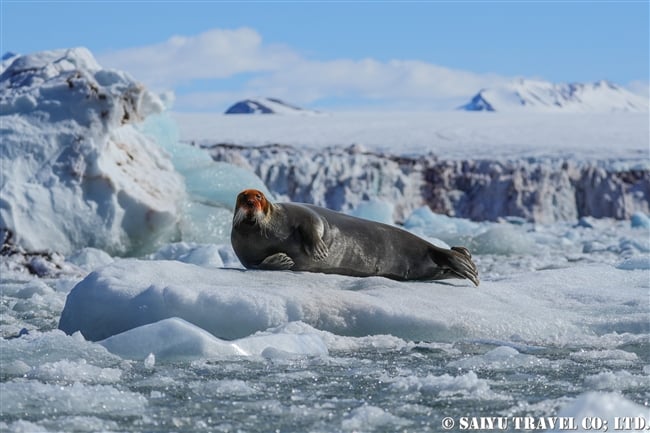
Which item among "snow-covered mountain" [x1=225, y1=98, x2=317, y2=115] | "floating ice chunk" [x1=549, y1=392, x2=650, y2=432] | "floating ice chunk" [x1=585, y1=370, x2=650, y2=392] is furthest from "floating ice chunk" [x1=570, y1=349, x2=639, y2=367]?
"snow-covered mountain" [x1=225, y1=98, x2=317, y2=115]

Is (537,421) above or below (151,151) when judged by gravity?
below

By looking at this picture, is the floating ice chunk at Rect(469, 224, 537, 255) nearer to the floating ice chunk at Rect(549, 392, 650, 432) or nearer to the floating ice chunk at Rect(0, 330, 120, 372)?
the floating ice chunk at Rect(0, 330, 120, 372)

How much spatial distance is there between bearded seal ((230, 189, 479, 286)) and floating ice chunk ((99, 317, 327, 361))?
3.79 feet

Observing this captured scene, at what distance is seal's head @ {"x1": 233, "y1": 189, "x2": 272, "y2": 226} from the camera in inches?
165

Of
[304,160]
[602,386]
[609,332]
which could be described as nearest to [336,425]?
[602,386]

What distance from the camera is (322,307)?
140 inches

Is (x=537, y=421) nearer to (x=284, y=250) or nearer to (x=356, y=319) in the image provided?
(x=356, y=319)

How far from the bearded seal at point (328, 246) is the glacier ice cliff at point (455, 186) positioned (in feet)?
38.4

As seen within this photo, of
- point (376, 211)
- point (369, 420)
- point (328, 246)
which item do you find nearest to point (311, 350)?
point (369, 420)

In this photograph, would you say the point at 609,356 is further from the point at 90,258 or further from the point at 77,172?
the point at 77,172

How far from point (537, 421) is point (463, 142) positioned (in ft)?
93.7

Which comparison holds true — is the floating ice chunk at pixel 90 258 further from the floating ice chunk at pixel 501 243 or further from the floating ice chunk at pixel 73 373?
the floating ice chunk at pixel 73 373

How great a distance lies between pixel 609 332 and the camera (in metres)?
3.79

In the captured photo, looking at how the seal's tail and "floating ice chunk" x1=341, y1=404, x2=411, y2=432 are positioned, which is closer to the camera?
"floating ice chunk" x1=341, y1=404, x2=411, y2=432
